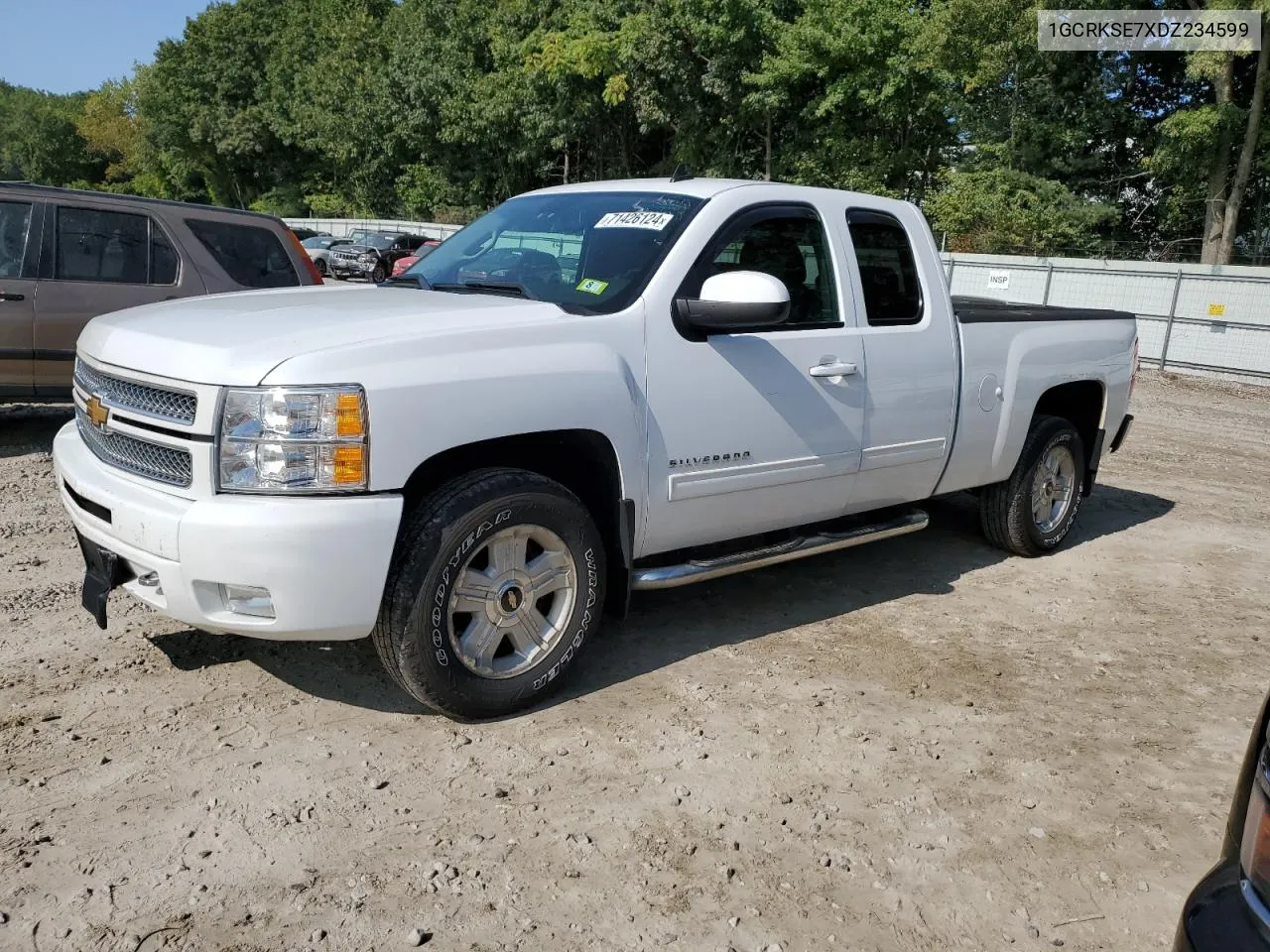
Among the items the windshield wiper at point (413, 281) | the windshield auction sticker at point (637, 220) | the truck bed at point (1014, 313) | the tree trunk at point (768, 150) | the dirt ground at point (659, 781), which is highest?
the tree trunk at point (768, 150)

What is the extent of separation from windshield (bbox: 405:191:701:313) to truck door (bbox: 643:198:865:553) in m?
0.18

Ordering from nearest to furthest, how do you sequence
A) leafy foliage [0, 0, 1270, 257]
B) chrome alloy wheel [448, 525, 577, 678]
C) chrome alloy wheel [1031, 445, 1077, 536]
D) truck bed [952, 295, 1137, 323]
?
chrome alloy wheel [448, 525, 577, 678] < truck bed [952, 295, 1137, 323] < chrome alloy wheel [1031, 445, 1077, 536] < leafy foliage [0, 0, 1270, 257]

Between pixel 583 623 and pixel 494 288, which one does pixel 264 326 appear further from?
pixel 583 623

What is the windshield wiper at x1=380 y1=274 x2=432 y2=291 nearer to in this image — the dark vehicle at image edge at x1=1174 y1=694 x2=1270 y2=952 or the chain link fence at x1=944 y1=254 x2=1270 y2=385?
the dark vehicle at image edge at x1=1174 y1=694 x2=1270 y2=952

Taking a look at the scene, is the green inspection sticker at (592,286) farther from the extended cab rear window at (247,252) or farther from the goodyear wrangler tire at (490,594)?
the extended cab rear window at (247,252)

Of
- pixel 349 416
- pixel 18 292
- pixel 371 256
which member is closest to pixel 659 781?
pixel 349 416

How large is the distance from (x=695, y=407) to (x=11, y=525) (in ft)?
13.4

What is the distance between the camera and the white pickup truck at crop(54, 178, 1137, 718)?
322 cm

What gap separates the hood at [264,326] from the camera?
10.7 feet

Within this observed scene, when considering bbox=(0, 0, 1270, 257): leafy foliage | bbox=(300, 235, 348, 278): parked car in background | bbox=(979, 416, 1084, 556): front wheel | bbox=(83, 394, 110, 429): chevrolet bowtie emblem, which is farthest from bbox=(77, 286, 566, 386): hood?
bbox=(300, 235, 348, 278): parked car in background

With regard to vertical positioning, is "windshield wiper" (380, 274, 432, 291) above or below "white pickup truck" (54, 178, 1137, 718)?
above

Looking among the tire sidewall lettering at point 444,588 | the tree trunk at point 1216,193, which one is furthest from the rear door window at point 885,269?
the tree trunk at point 1216,193

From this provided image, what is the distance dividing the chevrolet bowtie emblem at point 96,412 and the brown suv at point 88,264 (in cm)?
376

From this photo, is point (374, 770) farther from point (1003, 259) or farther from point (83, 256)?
point (1003, 259)
